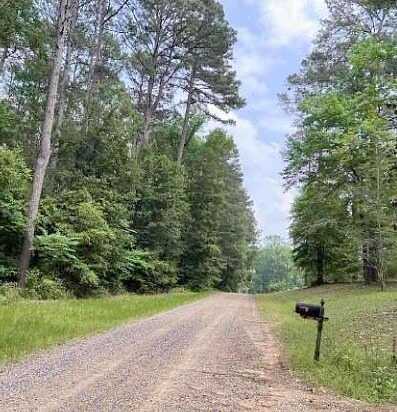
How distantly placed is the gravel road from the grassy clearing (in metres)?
0.44

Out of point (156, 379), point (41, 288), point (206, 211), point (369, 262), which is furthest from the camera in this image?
point (206, 211)

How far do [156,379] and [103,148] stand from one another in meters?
18.4

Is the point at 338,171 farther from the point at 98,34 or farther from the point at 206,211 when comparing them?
the point at 98,34

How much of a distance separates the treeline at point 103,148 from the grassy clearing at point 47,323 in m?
3.54

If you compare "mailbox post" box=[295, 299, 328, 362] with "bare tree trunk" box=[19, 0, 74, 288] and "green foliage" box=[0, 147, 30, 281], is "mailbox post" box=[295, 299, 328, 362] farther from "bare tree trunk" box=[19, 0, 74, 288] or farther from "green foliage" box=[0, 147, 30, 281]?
"green foliage" box=[0, 147, 30, 281]

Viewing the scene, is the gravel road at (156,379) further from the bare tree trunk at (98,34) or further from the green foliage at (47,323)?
the bare tree trunk at (98,34)

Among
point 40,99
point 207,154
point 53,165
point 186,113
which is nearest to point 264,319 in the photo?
point 53,165

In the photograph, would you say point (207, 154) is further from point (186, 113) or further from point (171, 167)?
point (171, 167)

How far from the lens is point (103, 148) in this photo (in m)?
23.0

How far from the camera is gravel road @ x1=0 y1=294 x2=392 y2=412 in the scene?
4793mm

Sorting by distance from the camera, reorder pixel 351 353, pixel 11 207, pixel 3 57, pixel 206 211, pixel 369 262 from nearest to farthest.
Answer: pixel 351 353 < pixel 11 207 < pixel 3 57 < pixel 369 262 < pixel 206 211

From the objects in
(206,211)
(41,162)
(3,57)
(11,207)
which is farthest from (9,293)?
(206,211)

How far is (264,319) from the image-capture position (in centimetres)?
1487

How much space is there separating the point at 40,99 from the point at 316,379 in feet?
81.3
